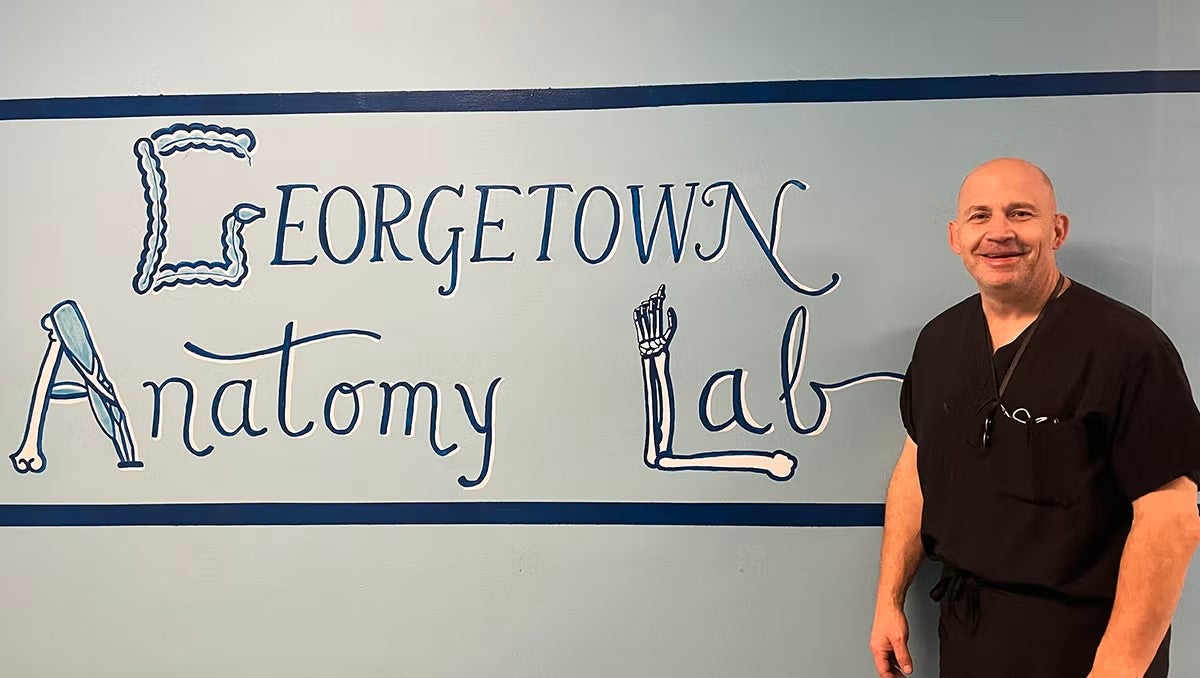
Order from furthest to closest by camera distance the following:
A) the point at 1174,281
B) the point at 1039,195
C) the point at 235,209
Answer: the point at 235,209 → the point at 1174,281 → the point at 1039,195

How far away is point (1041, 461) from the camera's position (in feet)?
4.55

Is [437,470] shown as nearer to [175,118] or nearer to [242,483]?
[242,483]

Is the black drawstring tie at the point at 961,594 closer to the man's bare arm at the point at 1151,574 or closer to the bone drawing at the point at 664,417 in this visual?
the man's bare arm at the point at 1151,574

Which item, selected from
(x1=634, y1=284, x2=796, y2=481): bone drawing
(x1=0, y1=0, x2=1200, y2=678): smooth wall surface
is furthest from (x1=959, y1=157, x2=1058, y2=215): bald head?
(x1=634, y1=284, x2=796, y2=481): bone drawing

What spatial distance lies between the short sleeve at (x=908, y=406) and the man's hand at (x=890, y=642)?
1.06 feet

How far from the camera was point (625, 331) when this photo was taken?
1.78 metres

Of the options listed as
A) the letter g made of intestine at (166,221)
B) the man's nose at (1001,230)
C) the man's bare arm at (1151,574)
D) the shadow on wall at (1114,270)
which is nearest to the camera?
the man's bare arm at (1151,574)

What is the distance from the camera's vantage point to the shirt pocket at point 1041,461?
1.37 metres

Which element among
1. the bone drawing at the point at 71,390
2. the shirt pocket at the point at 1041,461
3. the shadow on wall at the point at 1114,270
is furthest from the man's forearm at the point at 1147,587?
the bone drawing at the point at 71,390

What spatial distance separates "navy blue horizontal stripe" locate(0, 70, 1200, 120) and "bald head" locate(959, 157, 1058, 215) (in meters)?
0.33

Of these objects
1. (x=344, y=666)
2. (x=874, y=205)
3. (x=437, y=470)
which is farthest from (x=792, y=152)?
(x=344, y=666)

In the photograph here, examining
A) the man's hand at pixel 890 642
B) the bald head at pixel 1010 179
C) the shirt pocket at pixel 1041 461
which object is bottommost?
the man's hand at pixel 890 642

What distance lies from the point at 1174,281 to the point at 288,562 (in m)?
1.85

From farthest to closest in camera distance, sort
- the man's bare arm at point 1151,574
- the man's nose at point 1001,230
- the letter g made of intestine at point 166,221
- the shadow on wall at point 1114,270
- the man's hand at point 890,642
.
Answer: the letter g made of intestine at point 166,221 → the shadow on wall at point 1114,270 → the man's hand at point 890,642 → the man's nose at point 1001,230 → the man's bare arm at point 1151,574
